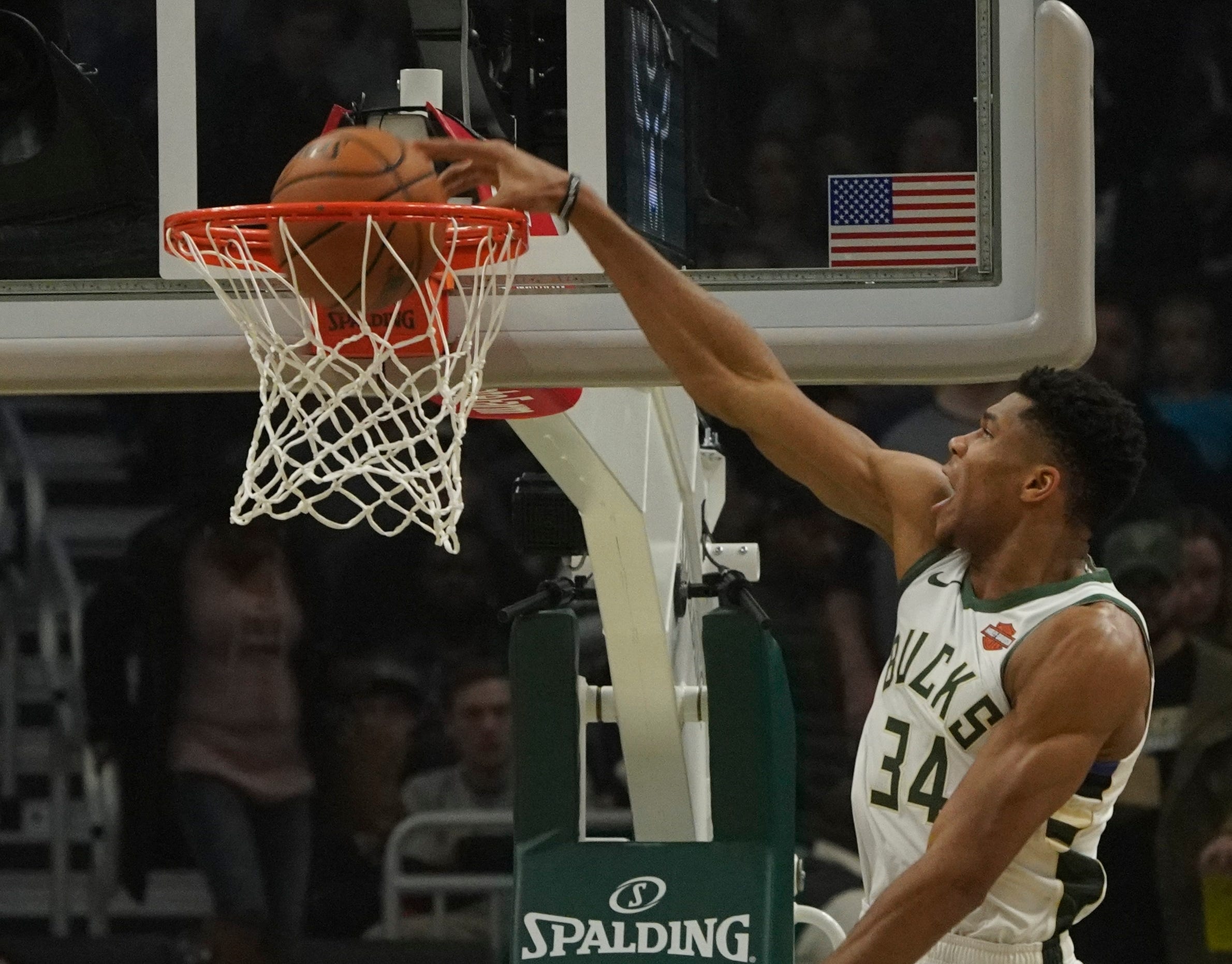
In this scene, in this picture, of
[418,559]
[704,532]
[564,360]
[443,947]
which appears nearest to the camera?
[564,360]

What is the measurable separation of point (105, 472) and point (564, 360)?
3.71m

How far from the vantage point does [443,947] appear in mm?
5531

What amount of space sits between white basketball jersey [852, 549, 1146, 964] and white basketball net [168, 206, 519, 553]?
70 centimetres

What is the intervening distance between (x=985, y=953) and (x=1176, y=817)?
3400mm

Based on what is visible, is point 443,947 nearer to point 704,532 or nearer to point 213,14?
point 704,532

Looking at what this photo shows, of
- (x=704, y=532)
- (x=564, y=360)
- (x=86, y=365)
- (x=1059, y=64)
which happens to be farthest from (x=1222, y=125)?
(x=86, y=365)

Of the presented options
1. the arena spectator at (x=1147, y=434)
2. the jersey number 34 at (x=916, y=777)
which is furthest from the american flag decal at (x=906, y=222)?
the arena spectator at (x=1147, y=434)

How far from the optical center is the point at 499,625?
19.1 ft

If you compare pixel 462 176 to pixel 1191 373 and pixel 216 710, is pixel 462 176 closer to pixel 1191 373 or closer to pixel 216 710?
pixel 216 710

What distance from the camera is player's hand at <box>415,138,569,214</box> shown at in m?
2.42

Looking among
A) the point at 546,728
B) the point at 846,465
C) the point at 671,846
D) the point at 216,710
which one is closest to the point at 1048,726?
the point at 846,465

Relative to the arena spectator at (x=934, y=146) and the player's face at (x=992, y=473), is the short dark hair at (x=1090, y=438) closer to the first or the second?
the player's face at (x=992, y=473)

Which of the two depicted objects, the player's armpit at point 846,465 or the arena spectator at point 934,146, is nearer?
the player's armpit at point 846,465

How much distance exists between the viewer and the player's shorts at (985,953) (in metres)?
2.47
